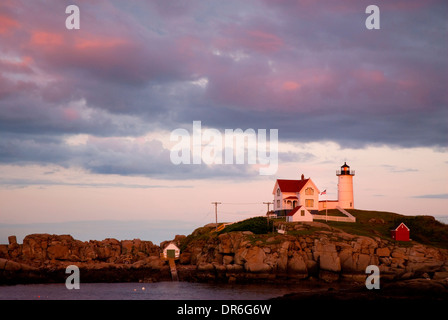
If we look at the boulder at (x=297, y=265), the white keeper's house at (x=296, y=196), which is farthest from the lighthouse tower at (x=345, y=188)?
the boulder at (x=297, y=265)

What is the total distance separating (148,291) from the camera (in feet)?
182

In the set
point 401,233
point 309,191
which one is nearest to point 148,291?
point 401,233

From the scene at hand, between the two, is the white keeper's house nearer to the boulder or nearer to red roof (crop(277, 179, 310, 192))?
red roof (crop(277, 179, 310, 192))

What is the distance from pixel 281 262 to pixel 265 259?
6.40 feet

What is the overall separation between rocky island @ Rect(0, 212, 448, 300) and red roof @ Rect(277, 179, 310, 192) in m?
13.0

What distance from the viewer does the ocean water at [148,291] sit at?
50062mm

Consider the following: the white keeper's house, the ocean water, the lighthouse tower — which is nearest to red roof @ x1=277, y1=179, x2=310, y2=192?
the white keeper's house

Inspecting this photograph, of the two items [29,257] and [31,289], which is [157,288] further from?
[29,257]

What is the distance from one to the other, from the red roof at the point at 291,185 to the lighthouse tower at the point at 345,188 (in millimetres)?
8905

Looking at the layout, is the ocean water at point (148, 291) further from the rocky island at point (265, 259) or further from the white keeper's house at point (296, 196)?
the white keeper's house at point (296, 196)

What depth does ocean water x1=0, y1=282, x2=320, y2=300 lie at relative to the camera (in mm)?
50062

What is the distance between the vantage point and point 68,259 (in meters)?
74.0
